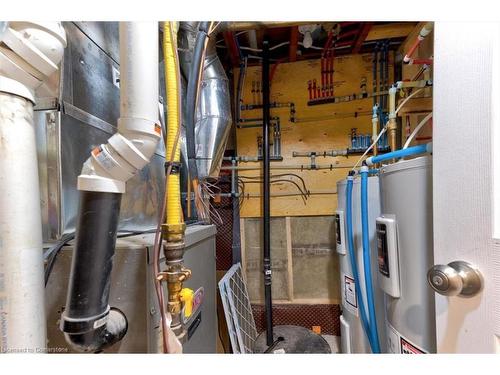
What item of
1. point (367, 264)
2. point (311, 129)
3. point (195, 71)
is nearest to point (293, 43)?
Result: point (311, 129)

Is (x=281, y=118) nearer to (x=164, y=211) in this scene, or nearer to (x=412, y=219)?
(x=412, y=219)

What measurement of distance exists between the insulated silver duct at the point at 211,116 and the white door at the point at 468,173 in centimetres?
121

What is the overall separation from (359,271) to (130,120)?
1264 mm

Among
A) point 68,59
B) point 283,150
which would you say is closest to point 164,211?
point 68,59

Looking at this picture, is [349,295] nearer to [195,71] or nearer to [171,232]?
[171,232]

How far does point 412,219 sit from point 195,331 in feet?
3.05

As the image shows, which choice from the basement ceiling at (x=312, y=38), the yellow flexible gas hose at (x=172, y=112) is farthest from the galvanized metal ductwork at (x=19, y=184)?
the basement ceiling at (x=312, y=38)

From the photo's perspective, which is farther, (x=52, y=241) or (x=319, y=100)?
(x=319, y=100)

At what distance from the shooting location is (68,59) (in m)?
0.69

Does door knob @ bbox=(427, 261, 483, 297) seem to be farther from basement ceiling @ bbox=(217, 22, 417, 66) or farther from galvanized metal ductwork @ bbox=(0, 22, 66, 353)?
basement ceiling @ bbox=(217, 22, 417, 66)

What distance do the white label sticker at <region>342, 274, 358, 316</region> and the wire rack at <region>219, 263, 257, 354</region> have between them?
0.75 meters

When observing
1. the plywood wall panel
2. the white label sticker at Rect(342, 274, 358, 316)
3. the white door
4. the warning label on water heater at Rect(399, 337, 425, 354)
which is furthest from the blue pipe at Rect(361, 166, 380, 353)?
the plywood wall panel

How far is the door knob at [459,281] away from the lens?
45cm
